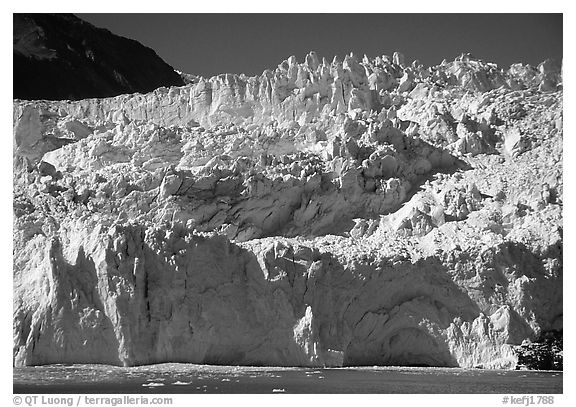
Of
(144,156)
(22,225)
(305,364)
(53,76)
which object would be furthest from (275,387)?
(53,76)

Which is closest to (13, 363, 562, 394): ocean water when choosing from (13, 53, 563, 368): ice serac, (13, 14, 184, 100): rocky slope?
(13, 53, 563, 368): ice serac

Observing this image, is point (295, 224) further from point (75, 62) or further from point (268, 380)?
point (75, 62)

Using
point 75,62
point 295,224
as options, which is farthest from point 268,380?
point 75,62

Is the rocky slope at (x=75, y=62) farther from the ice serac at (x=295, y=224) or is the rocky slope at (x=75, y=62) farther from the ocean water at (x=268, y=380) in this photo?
the ocean water at (x=268, y=380)

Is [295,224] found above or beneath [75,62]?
beneath

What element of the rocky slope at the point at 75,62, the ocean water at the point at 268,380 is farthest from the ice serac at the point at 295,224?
the rocky slope at the point at 75,62
